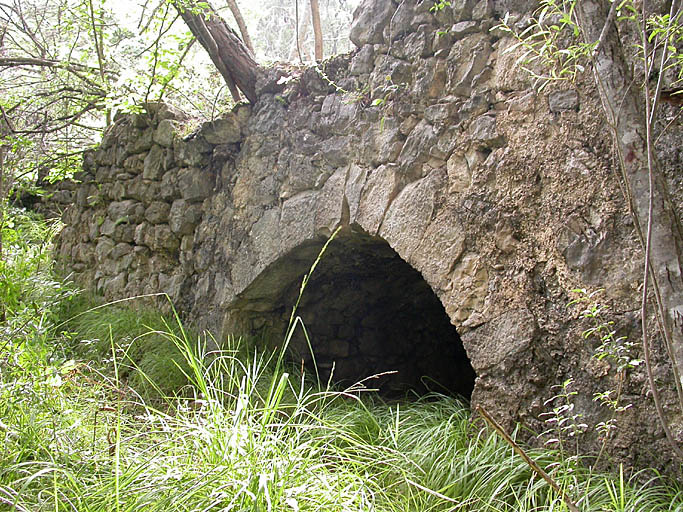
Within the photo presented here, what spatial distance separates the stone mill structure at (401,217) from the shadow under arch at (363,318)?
16 mm

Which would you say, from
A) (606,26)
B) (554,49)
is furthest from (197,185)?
(606,26)

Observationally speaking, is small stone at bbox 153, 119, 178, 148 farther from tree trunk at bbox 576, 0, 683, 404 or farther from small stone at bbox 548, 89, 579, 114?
tree trunk at bbox 576, 0, 683, 404

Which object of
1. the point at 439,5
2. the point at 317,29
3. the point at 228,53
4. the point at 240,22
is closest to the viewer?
the point at 439,5

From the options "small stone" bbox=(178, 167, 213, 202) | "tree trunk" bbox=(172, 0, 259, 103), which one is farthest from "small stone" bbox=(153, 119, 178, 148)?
"tree trunk" bbox=(172, 0, 259, 103)

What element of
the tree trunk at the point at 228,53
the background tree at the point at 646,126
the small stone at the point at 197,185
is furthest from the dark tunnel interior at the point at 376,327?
the background tree at the point at 646,126

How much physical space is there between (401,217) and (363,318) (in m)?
1.97

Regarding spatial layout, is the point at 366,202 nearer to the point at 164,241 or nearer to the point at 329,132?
the point at 329,132

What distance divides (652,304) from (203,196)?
9.67ft

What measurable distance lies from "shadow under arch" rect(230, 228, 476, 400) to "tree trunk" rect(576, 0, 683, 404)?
203 centimetres

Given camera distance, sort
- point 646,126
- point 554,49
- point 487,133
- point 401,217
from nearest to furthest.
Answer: point 646,126
point 554,49
point 487,133
point 401,217

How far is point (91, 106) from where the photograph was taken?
15.5 ft

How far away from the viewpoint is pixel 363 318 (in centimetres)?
465

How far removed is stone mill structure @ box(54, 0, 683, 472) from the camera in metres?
2.13

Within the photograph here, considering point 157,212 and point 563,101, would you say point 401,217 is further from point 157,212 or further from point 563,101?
point 157,212
